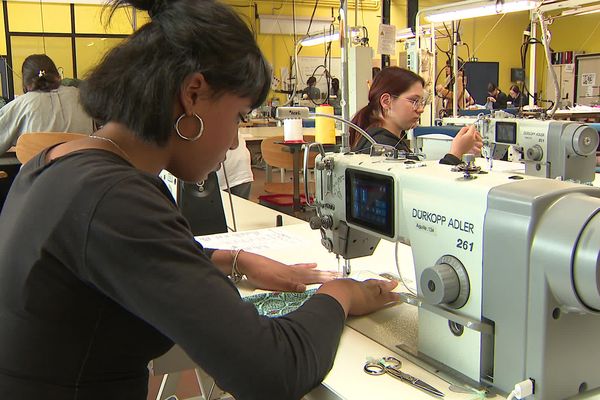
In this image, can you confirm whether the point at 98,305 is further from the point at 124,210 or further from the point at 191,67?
the point at 191,67

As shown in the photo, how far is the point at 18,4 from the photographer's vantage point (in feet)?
27.9

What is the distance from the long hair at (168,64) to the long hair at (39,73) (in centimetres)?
348

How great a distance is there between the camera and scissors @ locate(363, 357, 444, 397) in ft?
3.05

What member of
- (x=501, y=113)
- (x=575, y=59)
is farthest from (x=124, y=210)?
(x=575, y=59)

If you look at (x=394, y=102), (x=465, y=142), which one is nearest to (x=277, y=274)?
(x=465, y=142)

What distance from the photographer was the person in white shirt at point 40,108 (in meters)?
4.06

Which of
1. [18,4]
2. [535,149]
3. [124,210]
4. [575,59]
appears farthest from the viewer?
[575,59]

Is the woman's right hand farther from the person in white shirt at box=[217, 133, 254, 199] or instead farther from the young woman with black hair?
the person in white shirt at box=[217, 133, 254, 199]

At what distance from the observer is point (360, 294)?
3.76ft

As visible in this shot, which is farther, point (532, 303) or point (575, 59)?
point (575, 59)

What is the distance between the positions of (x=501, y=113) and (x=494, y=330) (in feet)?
8.82

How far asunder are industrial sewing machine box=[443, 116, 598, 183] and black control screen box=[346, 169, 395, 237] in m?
1.73

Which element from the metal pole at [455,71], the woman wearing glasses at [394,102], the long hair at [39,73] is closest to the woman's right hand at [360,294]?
the woman wearing glasses at [394,102]

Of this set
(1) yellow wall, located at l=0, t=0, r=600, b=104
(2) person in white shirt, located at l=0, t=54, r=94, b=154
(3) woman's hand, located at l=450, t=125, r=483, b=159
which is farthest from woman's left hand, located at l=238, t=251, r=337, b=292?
(1) yellow wall, located at l=0, t=0, r=600, b=104
